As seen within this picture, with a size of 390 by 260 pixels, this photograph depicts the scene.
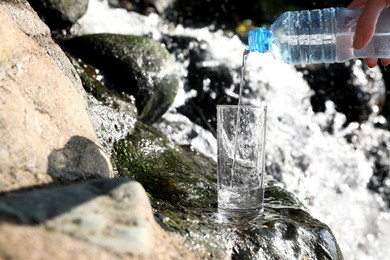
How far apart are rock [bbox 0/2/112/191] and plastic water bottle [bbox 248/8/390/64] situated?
1.07m

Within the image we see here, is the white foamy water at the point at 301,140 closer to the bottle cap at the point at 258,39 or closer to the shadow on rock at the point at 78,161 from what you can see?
the bottle cap at the point at 258,39

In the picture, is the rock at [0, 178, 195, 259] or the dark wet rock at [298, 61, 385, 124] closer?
the rock at [0, 178, 195, 259]

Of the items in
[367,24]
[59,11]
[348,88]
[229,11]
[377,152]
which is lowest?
[377,152]

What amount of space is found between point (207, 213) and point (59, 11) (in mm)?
3277

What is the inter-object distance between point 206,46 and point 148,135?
3.11 meters

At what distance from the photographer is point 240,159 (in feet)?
10.8

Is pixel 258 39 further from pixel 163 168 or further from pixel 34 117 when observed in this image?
pixel 34 117

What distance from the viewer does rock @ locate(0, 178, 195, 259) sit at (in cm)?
185

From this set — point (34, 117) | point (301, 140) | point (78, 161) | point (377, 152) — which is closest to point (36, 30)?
point (34, 117)

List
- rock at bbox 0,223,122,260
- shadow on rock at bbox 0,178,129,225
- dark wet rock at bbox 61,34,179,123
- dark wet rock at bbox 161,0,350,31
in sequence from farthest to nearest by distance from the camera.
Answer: dark wet rock at bbox 161,0,350,31
dark wet rock at bbox 61,34,179,123
shadow on rock at bbox 0,178,129,225
rock at bbox 0,223,122,260

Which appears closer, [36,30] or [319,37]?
[36,30]

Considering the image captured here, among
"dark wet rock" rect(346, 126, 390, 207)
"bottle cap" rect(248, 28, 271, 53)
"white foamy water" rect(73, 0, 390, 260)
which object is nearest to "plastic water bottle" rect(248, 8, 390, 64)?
"bottle cap" rect(248, 28, 271, 53)

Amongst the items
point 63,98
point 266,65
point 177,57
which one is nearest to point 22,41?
point 63,98

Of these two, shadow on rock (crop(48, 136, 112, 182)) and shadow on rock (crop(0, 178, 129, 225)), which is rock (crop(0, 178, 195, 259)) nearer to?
shadow on rock (crop(0, 178, 129, 225))
